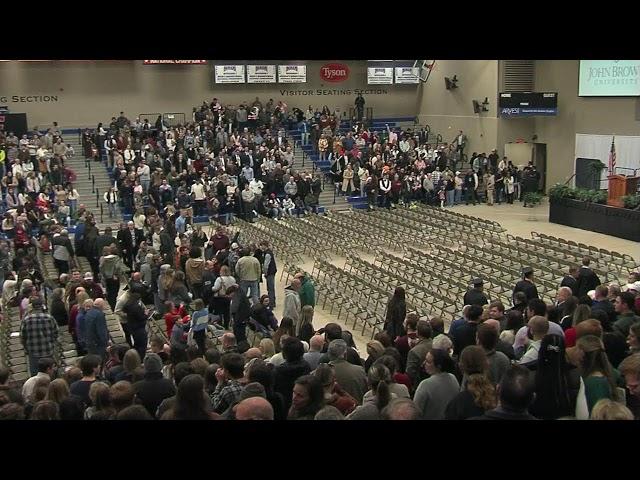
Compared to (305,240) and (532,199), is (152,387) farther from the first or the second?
(532,199)

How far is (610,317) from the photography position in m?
7.64

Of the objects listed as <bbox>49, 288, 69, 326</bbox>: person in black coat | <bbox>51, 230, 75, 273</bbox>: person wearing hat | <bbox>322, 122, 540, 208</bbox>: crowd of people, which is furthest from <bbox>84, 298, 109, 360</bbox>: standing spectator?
<bbox>322, 122, 540, 208</bbox>: crowd of people

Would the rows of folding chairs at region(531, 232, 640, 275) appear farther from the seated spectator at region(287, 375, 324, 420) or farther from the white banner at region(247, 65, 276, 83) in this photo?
the white banner at region(247, 65, 276, 83)

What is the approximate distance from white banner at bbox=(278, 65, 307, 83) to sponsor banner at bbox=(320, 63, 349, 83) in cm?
101

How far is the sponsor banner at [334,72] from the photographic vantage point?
33688 millimetres

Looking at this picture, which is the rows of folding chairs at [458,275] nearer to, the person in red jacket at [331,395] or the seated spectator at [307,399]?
the person in red jacket at [331,395]

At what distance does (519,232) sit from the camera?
2075cm

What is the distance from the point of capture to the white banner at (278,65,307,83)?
32.8m

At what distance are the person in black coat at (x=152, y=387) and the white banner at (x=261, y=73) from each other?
2795 cm

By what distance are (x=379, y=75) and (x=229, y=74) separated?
7.04 metres
